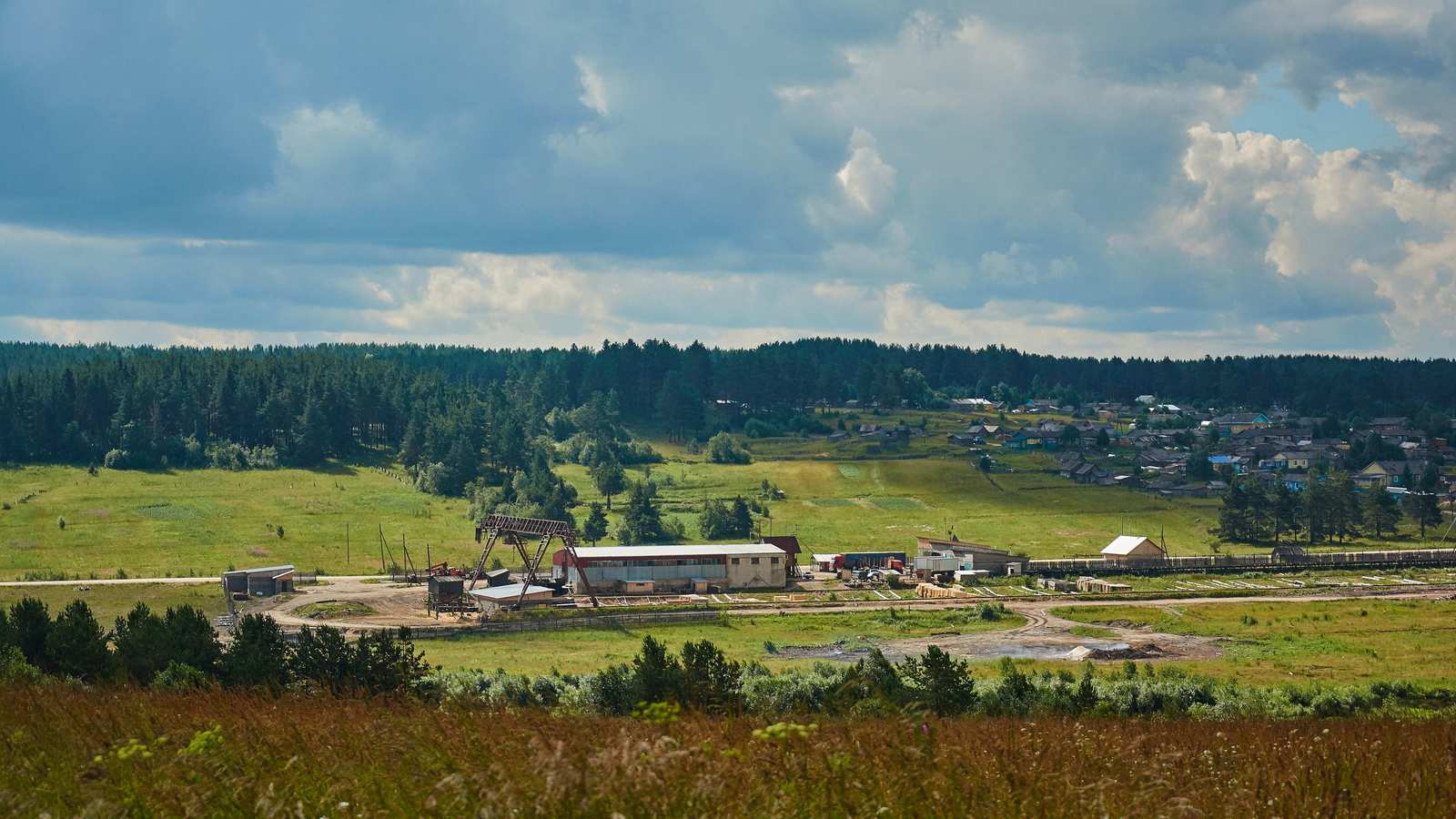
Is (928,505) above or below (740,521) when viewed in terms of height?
above

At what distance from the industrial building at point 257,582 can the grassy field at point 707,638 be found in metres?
24.6

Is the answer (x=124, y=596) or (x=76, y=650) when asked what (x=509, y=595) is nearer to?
(x=124, y=596)

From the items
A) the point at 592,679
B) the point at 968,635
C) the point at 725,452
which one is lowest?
the point at 968,635

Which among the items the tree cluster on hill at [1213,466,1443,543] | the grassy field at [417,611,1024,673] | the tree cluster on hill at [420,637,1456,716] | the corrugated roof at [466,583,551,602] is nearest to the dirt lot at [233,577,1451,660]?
the grassy field at [417,611,1024,673]

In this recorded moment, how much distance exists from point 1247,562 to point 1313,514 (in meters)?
27.6

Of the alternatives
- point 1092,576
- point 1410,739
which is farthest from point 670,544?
point 1410,739

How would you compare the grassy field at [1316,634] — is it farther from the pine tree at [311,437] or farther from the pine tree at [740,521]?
the pine tree at [311,437]

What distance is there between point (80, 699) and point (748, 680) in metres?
36.5

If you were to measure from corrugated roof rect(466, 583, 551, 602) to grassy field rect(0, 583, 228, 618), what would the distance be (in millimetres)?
17318

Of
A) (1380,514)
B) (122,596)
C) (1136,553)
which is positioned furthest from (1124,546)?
(122,596)

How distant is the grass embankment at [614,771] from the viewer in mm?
8445

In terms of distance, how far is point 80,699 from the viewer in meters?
14.3

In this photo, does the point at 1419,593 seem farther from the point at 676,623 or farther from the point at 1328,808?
the point at 1328,808

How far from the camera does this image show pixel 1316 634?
245ft
